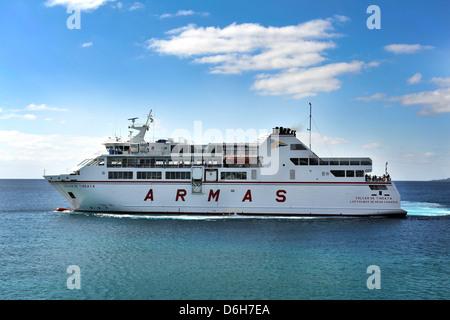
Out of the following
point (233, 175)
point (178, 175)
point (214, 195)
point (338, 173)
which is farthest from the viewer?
point (178, 175)

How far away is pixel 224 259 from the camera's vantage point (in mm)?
24141

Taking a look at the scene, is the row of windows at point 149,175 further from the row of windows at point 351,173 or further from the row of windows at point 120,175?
the row of windows at point 351,173

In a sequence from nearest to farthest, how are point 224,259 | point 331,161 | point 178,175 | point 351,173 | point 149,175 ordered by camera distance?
1. point 224,259
2. point 351,173
3. point 331,161
4. point 178,175
5. point 149,175

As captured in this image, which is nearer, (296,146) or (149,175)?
(296,146)

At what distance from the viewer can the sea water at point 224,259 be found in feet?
62.5

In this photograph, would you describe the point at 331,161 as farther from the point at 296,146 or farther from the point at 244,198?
the point at 244,198

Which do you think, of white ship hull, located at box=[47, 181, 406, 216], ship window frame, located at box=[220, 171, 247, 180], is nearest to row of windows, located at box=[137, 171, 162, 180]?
white ship hull, located at box=[47, 181, 406, 216]

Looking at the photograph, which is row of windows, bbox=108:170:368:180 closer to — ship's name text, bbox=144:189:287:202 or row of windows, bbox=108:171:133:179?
row of windows, bbox=108:171:133:179

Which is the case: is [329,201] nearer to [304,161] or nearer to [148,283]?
[304,161]

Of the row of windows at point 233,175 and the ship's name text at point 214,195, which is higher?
the row of windows at point 233,175

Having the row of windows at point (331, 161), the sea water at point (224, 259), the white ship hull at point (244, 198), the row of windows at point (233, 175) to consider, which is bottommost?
the sea water at point (224, 259)

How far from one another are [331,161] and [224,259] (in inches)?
851

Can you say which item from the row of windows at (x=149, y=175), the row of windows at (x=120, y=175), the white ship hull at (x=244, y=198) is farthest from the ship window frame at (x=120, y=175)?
the row of windows at (x=149, y=175)

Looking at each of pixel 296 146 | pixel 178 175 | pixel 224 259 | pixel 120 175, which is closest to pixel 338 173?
pixel 296 146
